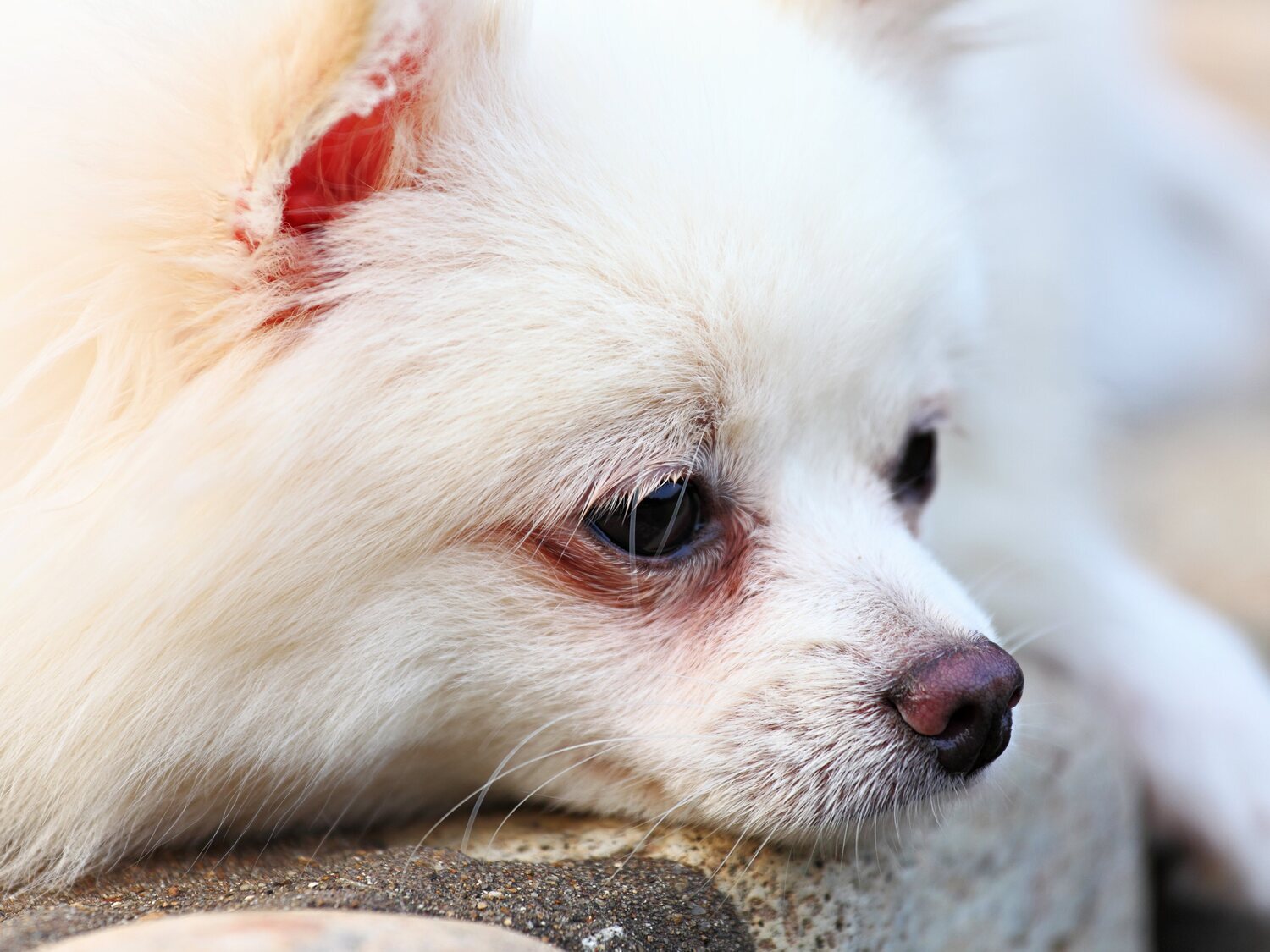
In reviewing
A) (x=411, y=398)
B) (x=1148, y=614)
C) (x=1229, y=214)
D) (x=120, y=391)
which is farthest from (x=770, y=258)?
(x=1229, y=214)

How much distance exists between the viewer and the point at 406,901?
1555 millimetres

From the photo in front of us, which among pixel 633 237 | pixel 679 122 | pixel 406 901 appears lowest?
pixel 406 901

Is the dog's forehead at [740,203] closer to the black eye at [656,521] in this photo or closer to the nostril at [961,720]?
the black eye at [656,521]

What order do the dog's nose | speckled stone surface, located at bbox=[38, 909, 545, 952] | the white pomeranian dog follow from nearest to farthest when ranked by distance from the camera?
speckled stone surface, located at bbox=[38, 909, 545, 952]
the white pomeranian dog
the dog's nose

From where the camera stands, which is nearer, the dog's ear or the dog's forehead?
the dog's ear

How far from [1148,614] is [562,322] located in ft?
6.79

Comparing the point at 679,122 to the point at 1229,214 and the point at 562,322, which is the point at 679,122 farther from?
the point at 1229,214

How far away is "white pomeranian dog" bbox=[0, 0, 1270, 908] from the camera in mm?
1571

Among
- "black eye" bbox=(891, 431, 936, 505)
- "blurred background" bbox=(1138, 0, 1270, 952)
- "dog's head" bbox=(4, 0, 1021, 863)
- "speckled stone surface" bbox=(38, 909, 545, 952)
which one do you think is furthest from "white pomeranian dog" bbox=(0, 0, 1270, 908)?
"blurred background" bbox=(1138, 0, 1270, 952)

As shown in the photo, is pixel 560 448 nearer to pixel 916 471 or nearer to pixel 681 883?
pixel 681 883

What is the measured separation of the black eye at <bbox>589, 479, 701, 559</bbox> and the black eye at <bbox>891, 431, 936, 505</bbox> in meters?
0.46

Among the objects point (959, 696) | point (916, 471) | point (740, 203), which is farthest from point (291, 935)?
point (916, 471)

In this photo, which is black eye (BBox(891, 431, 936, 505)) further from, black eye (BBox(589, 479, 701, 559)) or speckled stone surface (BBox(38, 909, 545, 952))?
speckled stone surface (BBox(38, 909, 545, 952))

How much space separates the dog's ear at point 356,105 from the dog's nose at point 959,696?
3.10 ft
